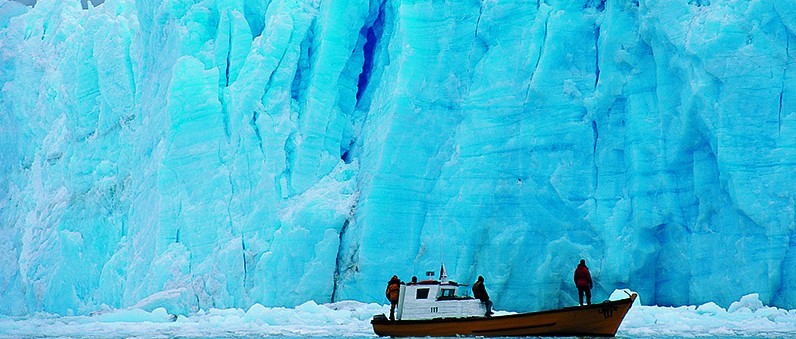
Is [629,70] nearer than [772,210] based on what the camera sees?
No

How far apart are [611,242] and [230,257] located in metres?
7.30

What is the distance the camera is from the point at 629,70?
17.2m

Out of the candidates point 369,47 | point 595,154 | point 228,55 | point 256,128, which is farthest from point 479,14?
point 228,55

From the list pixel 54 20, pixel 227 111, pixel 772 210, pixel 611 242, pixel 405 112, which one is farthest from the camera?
pixel 54 20

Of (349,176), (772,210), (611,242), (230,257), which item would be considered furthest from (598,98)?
(230,257)

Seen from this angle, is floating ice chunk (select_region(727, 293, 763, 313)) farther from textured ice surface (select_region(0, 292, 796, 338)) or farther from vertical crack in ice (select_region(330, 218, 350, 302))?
vertical crack in ice (select_region(330, 218, 350, 302))

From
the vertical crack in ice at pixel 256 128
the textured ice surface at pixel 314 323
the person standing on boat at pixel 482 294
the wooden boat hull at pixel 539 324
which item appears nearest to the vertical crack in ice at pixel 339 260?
the textured ice surface at pixel 314 323

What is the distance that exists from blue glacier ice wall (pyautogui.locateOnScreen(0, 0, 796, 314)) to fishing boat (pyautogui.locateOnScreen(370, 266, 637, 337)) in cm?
338

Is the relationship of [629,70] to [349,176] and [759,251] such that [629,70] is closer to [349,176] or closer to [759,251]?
[759,251]

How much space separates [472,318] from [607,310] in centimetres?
179

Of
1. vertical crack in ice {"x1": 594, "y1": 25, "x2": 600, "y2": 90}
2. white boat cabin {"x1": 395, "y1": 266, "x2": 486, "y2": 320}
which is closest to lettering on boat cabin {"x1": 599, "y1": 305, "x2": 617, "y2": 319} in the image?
white boat cabin {"x1": 395, "y1": 266, "x2": 486, "y2": 320}

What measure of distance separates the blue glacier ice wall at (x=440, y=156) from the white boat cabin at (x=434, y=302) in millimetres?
3350

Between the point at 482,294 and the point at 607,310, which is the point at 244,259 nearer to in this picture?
the point at 482,294

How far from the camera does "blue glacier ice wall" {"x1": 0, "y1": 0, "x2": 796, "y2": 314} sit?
15727 mm
